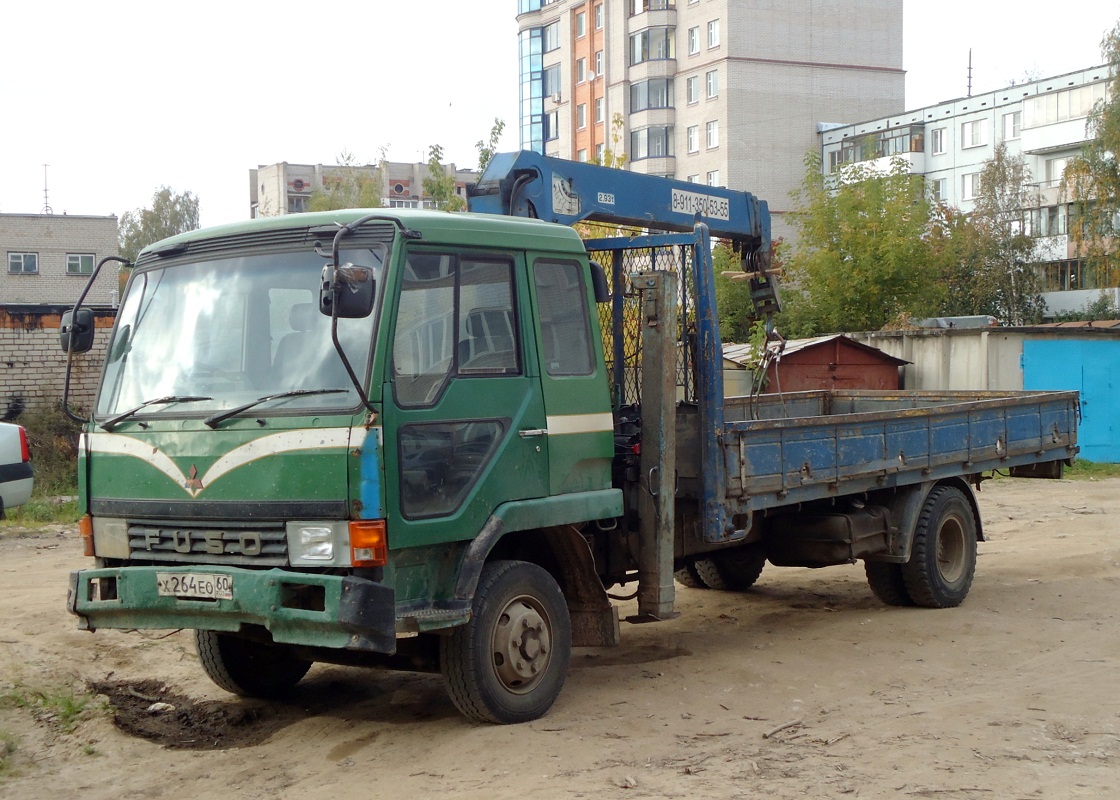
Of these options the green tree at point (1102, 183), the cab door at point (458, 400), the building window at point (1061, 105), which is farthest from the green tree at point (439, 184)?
the building window at point (1061, 105)

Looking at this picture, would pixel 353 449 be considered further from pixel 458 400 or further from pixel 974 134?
pixel 974 134

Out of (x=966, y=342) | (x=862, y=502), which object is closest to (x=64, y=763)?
(x=862, y=502)

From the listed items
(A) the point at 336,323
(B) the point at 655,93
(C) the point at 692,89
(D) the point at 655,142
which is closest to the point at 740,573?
(A) the point at 336,323

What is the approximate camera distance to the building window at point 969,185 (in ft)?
148

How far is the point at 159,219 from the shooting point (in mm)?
69500

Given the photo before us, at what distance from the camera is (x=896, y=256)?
29.0 metres

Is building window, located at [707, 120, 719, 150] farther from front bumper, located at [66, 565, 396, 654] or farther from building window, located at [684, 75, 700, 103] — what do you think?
front bumper, located at [66, 565, 396, 654]

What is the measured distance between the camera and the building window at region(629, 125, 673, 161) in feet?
176

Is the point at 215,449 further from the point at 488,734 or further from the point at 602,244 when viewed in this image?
the point at 602,244

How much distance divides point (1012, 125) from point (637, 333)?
137ft

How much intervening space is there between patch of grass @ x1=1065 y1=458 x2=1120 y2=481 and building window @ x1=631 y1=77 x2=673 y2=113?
1365 inches

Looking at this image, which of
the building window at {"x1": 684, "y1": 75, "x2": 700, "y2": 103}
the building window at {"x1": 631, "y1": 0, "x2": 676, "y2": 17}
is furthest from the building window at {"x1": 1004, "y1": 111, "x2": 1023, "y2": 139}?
the building window at {"x1": 631, "y1": 0, "x2": 676, "y2": 17}

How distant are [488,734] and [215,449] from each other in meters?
1.82

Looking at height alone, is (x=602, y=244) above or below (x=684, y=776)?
above
